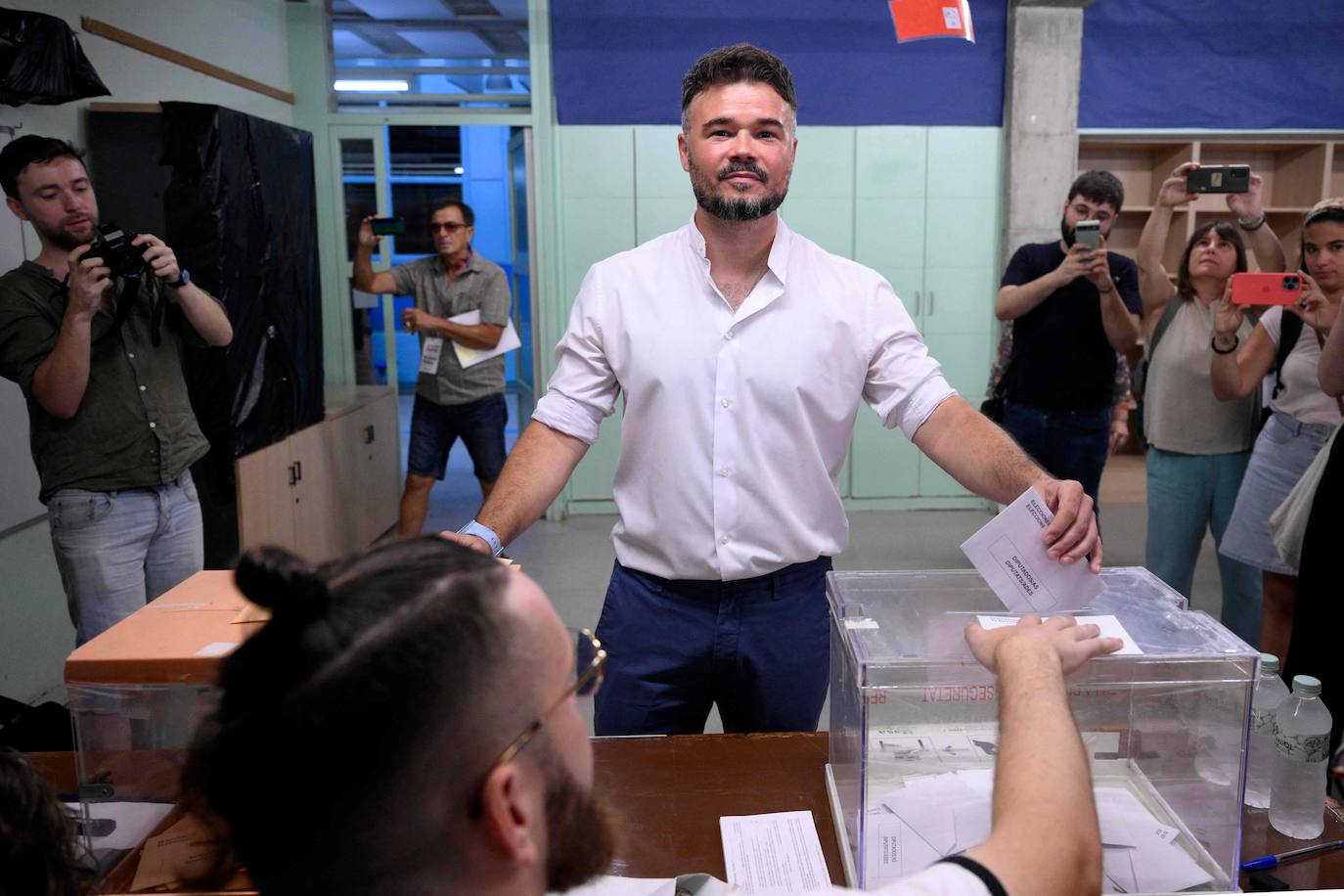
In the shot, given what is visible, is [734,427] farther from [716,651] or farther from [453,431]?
[453,431]

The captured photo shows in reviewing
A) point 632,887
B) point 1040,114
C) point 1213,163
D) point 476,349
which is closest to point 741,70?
point 632,887

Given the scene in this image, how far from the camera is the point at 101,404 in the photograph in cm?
248

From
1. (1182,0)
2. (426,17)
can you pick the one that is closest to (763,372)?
(1182,0)

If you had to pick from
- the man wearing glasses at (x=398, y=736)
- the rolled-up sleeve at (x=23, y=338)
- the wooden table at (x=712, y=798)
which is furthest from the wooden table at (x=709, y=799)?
the rolled-up sleeve at (x=23, y=338)

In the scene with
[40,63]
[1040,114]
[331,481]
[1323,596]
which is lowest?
[331,481]

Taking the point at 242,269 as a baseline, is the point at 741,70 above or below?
above

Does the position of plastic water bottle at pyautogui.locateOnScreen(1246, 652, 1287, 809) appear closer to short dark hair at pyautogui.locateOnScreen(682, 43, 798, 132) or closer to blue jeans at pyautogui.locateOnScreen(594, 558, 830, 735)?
blue jeans at pyautogui.locateOnScreen(594, 558, 830, 735)

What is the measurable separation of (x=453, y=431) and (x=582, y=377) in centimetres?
282

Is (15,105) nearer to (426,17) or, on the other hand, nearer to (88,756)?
(88,756)

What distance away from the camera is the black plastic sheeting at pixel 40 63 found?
107 inches

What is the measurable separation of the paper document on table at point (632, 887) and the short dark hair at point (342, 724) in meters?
0.59

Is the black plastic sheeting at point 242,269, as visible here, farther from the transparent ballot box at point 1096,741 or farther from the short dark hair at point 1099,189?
the short dark hair at point 1099,189

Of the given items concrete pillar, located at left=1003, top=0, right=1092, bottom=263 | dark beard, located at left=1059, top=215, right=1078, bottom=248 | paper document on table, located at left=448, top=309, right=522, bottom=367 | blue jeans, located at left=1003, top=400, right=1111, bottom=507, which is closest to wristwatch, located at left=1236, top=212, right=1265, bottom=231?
dark beard, located at left=1059, top=215, right=1078, bottom=248

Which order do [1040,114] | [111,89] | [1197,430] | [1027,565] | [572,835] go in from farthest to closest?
[1040,114], [111,89], [1197,430], [1027,565], [572,835]
